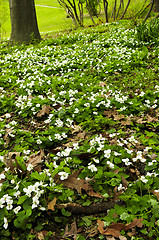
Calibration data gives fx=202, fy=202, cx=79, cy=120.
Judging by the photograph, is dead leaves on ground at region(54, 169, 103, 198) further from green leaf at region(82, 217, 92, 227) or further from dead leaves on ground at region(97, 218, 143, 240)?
dead leaves on ground at region(97, 218, 143, 240)

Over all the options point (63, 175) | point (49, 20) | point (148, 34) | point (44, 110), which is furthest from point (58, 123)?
point (49, 20)

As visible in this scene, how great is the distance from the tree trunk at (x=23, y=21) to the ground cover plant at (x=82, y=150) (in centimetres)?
360

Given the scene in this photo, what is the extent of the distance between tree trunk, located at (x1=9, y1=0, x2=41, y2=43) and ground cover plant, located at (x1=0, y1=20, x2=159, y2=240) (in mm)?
3603

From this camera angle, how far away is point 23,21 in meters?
8.84

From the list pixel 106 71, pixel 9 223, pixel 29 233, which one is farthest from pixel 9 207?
pixel 106 71

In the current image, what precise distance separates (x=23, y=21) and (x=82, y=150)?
808 cm

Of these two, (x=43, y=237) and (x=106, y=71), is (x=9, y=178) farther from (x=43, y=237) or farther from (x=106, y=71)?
(x=106, y=71)

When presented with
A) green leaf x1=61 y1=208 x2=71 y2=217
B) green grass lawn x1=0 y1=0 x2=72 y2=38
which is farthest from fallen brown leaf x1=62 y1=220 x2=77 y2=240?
green grass lawn x1=0 y1=0 x2=72 y2=38

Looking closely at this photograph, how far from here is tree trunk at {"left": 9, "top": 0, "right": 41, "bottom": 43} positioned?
8.65 metres

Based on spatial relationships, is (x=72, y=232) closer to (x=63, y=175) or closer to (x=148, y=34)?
(x=63, y=175)

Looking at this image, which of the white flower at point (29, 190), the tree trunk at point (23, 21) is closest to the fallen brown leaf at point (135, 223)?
the white flower at point (29, 190)

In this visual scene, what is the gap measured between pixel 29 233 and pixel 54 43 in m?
8.33

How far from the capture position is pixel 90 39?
8.76 m

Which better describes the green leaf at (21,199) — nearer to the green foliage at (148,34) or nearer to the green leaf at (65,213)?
the green leaf at (65,213)
